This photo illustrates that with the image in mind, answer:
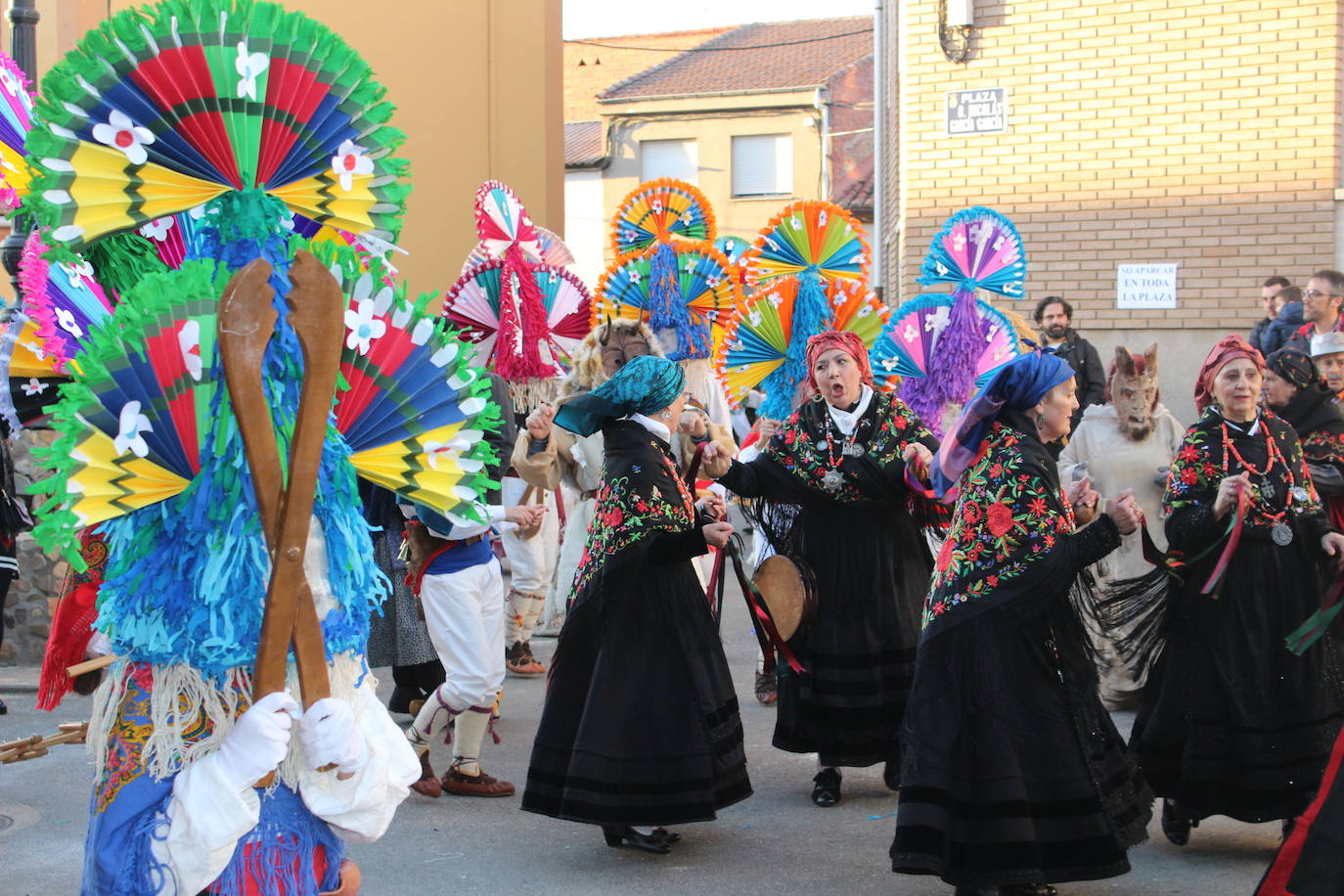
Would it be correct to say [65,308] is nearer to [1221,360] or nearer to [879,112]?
[1221,360]

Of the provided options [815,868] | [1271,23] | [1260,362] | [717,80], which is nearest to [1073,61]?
[1271,23]

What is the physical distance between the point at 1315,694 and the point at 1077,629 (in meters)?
1.06

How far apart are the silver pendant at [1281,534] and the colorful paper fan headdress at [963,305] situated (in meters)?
2.89

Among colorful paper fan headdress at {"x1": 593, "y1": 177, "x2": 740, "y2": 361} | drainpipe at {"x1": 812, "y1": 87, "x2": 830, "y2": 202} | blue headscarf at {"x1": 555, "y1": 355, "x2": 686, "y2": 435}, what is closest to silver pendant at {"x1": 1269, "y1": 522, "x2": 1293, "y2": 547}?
blue headscarf at {"x1": 555, "y1": 355, "x2": 686, "y2": 435}

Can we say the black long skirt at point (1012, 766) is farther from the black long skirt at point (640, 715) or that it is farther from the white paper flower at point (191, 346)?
the white paper flower at point (191, 346)

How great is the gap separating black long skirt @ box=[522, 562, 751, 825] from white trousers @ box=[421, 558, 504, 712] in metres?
0.59

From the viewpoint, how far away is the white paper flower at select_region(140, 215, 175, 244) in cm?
339

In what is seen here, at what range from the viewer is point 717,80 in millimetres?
38594

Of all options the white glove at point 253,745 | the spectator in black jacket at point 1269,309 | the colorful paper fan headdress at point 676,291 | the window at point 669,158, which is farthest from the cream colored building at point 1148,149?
the window at point 669,158

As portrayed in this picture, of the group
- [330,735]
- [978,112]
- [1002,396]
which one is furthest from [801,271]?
[330,735]

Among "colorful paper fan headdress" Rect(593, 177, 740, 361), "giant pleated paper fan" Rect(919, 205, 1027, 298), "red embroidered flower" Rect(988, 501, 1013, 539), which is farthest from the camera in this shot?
"colorful paper fan headdress" Rect(593, 177, 740, 361)

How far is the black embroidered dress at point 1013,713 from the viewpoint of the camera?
4410mm

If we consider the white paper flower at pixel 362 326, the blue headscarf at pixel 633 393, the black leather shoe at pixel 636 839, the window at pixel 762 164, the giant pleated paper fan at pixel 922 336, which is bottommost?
the black leather shoe at pixel 636 839

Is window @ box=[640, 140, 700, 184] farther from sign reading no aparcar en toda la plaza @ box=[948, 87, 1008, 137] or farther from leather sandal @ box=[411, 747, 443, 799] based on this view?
leather sandal @ box=[411, 747, 443, 799]
